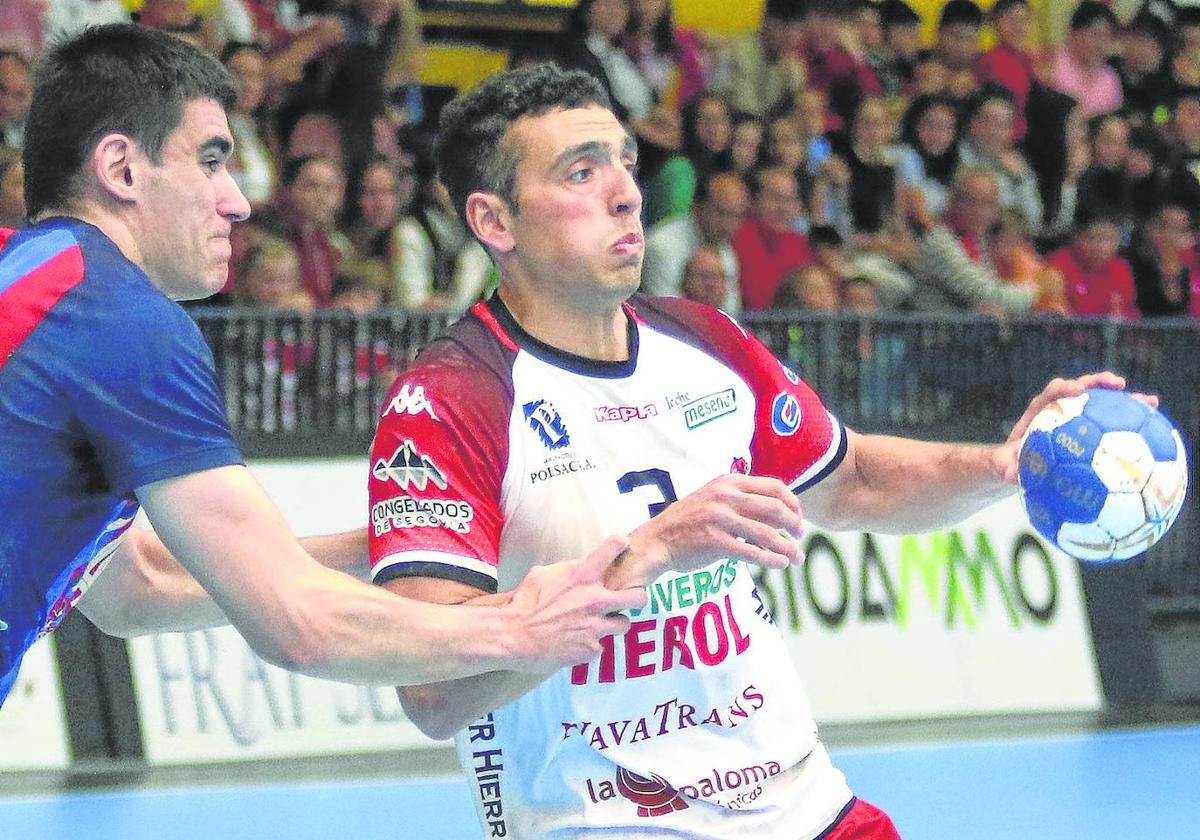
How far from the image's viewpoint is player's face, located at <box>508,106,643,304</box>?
354 centimetres

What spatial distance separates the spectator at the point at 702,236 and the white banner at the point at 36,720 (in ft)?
10.9

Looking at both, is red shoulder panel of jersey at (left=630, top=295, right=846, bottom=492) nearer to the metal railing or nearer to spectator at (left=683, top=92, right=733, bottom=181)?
the metal railing

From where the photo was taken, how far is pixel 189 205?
9.60ft

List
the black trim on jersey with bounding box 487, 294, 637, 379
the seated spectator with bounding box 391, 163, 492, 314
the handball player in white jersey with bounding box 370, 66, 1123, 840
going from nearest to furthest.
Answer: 1. the handball player in white jersey with bounding box 370, 66, 1123, 840
2. the black trim on jersey with bounding box 487, 294, 637, 379
3. the seated spectator with bounding box 391, 163, 492, 314

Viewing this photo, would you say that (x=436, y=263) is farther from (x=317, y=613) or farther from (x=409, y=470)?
(x=317, y=613)

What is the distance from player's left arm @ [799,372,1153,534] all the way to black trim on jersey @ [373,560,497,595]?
3.25 feet

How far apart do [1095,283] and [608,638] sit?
7.88m

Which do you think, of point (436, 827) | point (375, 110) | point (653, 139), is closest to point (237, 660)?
point (436, 827)

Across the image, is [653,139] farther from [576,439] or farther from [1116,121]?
[576,439]

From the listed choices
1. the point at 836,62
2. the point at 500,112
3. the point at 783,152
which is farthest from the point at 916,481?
the point at 836,62

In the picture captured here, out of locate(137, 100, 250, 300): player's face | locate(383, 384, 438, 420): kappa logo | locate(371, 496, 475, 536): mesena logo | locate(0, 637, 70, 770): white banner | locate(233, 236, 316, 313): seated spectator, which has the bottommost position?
locate(0, 637, 70, 770): white banner

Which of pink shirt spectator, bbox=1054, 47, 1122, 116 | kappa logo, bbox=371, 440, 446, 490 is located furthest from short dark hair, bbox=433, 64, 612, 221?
pink shirt spectator, bbox=1054, 47, 1122, 116

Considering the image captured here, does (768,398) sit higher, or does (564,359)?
(564,359)

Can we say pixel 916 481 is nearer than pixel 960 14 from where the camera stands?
Yes
